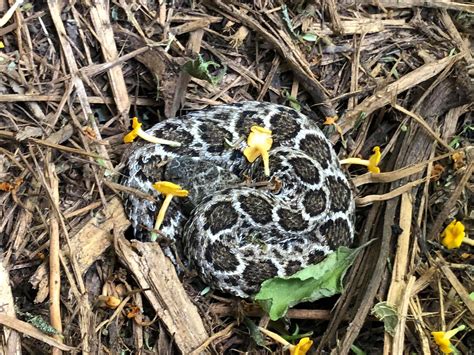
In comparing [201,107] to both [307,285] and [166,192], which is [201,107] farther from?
[307,285]

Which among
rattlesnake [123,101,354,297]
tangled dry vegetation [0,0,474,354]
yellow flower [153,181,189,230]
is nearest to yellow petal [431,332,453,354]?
tangled dry vegetation [0,0,474,354]

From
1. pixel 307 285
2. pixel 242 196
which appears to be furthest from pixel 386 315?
pixel 242 196

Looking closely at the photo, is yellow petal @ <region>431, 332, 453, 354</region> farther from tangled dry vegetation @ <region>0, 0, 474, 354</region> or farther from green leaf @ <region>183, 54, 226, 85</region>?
green leaf @ <region>183, 54, 226, 85</region>

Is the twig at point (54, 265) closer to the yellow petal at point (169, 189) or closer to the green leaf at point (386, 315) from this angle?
the yellow petal at point (169, 189)

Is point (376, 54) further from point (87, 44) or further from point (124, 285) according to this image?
point (124, 285)

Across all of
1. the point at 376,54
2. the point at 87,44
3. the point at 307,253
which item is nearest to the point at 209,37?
the point at 87,44
